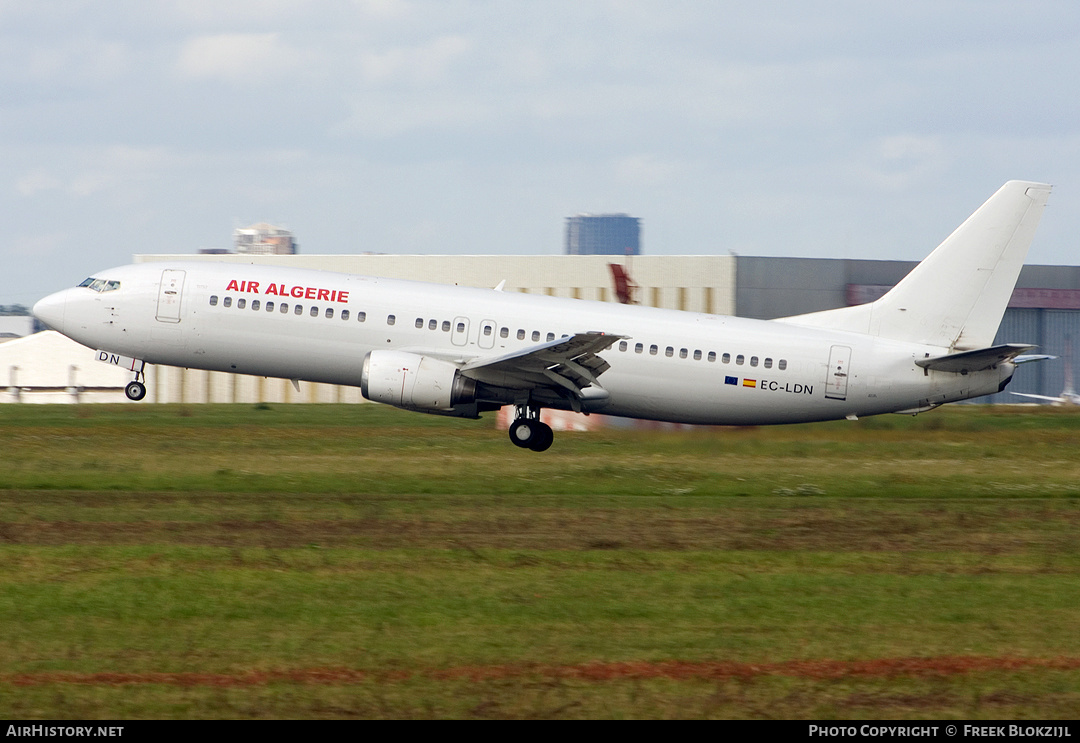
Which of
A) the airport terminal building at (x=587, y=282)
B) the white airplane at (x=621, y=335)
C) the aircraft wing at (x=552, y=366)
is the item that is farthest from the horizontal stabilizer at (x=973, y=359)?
the airport terminal building at (x=587, y=282)

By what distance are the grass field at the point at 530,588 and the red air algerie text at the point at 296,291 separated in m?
3.83

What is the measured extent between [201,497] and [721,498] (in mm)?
9701


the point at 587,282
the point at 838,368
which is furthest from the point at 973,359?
the point at 587,282

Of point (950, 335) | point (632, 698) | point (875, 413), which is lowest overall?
point (632, 698)

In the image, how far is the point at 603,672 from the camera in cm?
1092

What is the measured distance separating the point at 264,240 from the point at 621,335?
304ft

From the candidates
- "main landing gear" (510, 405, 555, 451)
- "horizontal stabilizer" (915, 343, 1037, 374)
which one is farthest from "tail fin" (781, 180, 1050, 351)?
"main landing gear" (510, 405, 555, 451)

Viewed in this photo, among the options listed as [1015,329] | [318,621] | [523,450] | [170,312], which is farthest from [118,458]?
[1015,329]

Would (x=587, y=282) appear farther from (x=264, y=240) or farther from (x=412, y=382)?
(x=264, y=240)

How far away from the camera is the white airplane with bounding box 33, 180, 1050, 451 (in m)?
26.9

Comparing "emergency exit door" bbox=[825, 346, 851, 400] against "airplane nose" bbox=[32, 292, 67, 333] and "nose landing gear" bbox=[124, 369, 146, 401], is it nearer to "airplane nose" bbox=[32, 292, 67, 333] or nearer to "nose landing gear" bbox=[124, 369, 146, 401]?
"nose landing gear" bbox=[124, 369, 146, 401]
